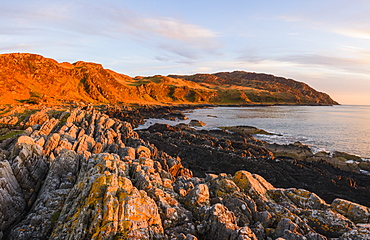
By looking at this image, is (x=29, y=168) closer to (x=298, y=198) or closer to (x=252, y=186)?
(x=252, y=186)

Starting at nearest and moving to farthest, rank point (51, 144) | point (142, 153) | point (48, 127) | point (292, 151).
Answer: point (51, 144) → point (142, 153) → point (48, 127) → point (292, 151)

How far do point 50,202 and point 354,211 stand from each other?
1627cm

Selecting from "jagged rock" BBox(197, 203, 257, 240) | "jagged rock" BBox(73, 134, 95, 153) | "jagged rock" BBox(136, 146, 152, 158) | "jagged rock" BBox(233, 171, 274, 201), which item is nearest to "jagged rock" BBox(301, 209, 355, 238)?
"jagged rock" BBox(233, 171, 274, 201)

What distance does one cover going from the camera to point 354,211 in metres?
11.5

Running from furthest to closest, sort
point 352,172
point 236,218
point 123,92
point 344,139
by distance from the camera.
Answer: point 123,92, point 344,139, point 352,172, point 236,218

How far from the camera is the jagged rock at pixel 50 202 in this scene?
9383 millimetres

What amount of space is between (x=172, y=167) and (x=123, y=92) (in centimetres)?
16831

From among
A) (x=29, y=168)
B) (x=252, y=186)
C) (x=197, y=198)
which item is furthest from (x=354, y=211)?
(x=29, y=168)

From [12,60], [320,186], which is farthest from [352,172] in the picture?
[12,60]

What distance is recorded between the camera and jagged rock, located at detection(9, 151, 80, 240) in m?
9.38

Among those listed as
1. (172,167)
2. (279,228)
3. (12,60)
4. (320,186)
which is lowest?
(320,186)

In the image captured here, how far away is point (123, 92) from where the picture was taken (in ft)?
595

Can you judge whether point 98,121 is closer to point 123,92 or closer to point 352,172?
point 352,172

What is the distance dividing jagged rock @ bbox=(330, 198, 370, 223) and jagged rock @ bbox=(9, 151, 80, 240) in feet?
49.4
